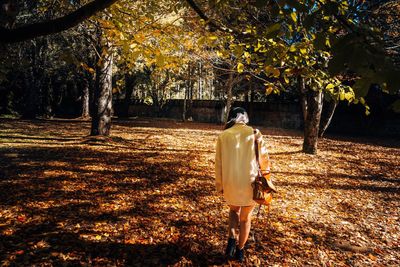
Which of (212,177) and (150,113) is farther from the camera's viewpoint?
(150,113)

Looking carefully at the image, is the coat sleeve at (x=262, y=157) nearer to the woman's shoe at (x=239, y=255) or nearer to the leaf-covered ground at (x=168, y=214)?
the woman's shoe at (x=239, y=255)

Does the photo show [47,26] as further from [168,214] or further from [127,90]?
[127,90]

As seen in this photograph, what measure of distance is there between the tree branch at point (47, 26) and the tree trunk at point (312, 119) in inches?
363

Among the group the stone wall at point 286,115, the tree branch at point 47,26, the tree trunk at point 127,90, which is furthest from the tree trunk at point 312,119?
the tree trunk at point 127,90

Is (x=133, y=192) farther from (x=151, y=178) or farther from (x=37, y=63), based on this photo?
(x=37, y=63)

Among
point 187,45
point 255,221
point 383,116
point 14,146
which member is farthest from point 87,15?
point 383,116

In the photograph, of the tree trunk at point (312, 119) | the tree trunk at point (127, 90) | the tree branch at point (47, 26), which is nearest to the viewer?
the tree branch at point (47, 26)

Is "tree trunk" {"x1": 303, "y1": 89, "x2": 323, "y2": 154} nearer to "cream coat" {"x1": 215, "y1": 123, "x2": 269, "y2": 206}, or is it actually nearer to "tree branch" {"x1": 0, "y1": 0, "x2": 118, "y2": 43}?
"cream coat" {"x1": 215, "y1": 123, "x2": 269, "y2": 206}

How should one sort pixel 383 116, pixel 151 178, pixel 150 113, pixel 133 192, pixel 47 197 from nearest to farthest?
1. pixel 47 197
2. pixel 133 192
3. pixel 151 178
4. pixel 383 116
5. pixel 150 113

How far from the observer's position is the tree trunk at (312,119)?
1105cm

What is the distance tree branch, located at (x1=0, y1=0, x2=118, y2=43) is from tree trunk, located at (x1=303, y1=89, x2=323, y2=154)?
9210mm

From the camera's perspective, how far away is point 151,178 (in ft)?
24.9

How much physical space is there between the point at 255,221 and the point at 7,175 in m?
6.26

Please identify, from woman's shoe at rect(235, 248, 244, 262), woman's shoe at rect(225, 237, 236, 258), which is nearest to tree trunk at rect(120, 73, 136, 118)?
woman's shoe at rect(225, 237, 236, 258)
